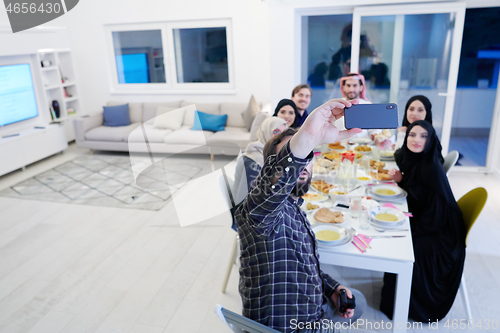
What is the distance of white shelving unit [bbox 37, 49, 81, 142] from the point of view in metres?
5.99

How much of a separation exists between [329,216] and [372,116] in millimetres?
959

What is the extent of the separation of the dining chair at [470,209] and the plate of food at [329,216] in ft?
2.36

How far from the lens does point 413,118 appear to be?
3.24 meters

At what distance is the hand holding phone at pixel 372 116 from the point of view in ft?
3.70

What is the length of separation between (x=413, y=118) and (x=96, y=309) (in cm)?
286

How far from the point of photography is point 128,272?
2.82 m

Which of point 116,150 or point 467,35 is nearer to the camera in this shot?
point 467,35

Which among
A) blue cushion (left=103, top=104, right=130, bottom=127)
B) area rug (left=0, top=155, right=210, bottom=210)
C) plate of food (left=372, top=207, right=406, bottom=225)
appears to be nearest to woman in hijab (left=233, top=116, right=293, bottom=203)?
plate of food (left=372, top=207, right=406, bottom=225)

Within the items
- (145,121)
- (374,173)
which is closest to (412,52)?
(374,173)

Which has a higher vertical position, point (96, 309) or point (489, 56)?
point (489, 56)

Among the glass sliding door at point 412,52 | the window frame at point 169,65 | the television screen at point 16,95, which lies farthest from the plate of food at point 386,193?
the television screen at point 16,95

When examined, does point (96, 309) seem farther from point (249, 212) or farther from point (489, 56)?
point (489, 56)

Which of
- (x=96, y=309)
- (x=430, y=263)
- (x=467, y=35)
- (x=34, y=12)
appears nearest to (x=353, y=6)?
(x=467, y=35)

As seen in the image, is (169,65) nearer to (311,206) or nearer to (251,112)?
(251,112)
